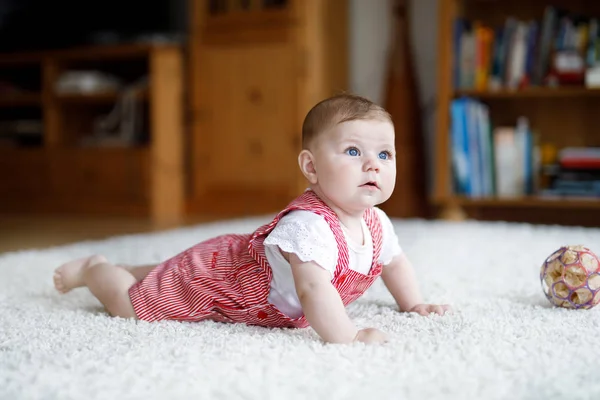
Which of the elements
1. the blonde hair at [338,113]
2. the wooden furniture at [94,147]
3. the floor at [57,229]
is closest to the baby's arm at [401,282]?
the blonde hair at [338,113]

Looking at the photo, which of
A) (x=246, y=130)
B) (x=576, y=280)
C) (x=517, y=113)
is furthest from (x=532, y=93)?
(x=576, y=280)

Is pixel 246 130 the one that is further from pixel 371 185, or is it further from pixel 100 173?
pixel 371 185

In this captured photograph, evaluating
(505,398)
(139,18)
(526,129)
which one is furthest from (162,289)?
(139,18)

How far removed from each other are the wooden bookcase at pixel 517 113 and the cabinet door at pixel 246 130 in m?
0.68

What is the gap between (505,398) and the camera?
71 centimetres

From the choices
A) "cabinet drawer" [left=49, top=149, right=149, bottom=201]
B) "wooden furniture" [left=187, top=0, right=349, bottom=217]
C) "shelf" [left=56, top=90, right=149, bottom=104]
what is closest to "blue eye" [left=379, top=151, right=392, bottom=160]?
"wooden furniture" [left=187, top=0, right=349, bottom=217]

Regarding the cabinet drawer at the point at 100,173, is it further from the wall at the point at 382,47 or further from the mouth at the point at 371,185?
the mouth at the point at 371,185

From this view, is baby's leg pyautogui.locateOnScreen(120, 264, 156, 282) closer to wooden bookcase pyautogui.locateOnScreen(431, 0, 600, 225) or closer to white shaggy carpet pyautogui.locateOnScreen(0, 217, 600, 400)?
white shaggy carpet pyautogui.locateOnScreen(0, 217, 600, 400)

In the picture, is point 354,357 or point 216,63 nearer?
point 354,357

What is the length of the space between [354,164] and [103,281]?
45 centimetres

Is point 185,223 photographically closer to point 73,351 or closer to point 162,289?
point 162,289

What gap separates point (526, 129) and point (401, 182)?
1.80 feet

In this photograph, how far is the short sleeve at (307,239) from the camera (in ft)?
3.08

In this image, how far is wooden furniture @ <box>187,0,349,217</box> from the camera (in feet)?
9.99
